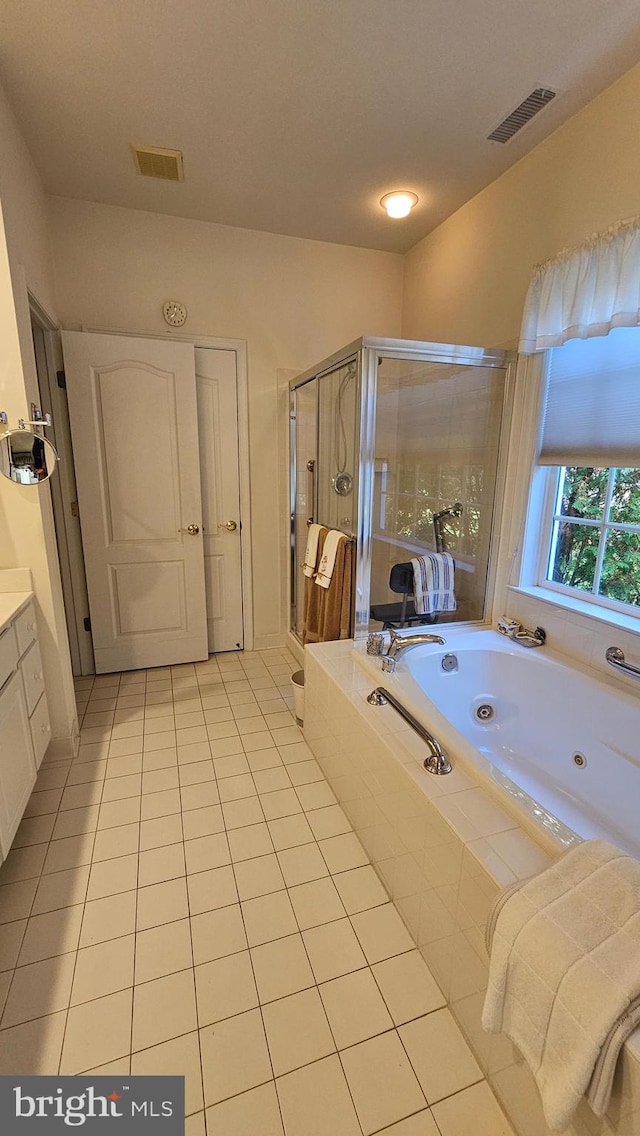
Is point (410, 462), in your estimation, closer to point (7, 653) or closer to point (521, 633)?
point (521, 633)

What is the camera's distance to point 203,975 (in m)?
1.29

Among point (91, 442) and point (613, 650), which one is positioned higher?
point (91, 442)

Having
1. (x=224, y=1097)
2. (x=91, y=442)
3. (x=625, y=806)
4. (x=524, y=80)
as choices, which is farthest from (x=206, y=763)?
(x=524, y=80)

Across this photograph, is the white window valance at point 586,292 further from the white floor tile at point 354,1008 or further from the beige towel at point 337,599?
the white floor tile at point 354,1008

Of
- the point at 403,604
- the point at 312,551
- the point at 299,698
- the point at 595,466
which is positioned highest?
the point at 595,466

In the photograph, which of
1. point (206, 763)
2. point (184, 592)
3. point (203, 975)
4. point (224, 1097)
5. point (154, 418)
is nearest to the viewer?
point (224, 1097)

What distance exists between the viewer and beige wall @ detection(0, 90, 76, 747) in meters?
1.79

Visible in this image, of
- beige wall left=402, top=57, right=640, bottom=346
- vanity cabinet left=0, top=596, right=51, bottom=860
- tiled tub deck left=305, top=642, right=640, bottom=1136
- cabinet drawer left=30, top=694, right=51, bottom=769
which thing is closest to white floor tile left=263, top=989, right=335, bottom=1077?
tiled tub deck left=305, top=642, right=640, bottom=1136

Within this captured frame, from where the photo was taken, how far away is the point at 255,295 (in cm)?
296

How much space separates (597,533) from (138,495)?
7.98ft

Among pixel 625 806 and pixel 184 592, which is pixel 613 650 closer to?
pixel 625 806

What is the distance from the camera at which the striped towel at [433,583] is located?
246 centimetres

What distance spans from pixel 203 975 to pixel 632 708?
1572 millimetres

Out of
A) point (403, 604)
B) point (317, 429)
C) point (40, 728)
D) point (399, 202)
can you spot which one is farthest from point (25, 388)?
point (399, 202)
